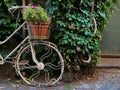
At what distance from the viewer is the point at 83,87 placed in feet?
16.7

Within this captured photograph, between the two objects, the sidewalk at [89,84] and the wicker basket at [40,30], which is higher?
the wicker basket at [40,30]

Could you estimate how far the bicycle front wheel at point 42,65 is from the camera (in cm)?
510

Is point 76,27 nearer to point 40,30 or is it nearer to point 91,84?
point 40,30

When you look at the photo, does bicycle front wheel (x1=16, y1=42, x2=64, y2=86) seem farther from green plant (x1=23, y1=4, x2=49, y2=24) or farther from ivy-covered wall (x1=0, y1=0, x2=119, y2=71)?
green plant (x1=23, y1=4, x2=49, y2=24)

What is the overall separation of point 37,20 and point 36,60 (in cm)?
74

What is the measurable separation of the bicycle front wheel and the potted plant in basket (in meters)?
0.35

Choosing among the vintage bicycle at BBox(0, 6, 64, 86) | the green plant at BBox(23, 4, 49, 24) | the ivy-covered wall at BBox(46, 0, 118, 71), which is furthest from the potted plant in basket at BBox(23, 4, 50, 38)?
the ivy-covered wall at BBox(46, 0, 118, 71)

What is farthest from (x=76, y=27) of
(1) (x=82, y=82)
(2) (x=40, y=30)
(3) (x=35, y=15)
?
(1) (x=82, y=82)

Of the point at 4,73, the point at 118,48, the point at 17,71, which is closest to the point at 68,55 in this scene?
the point at 17,71

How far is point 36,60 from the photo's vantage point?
16.6ft

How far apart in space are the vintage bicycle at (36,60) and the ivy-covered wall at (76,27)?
0.65ft

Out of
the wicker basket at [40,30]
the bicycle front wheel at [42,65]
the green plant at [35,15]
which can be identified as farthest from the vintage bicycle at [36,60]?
the green plant at [35,15]

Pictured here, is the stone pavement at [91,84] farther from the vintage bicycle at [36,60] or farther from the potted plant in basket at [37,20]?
the potted plant in basket at [37,20]

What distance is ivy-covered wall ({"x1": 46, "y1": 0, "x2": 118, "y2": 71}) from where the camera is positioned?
5.02 m
